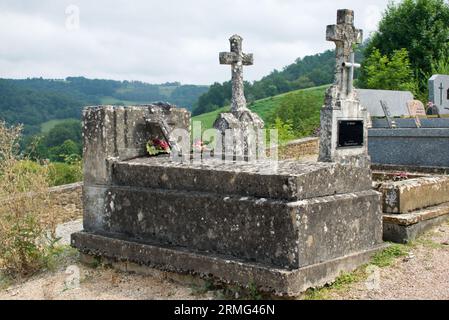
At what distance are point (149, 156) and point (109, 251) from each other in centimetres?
136

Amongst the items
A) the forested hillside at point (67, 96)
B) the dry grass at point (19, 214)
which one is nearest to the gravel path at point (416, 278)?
the dry grass at point (19, 214)

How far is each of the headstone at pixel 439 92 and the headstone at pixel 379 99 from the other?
134 cm

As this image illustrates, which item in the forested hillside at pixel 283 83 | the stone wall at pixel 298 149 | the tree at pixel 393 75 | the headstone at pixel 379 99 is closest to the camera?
the stone wall at pixel 298 149

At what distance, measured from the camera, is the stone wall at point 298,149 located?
1748 centimetres

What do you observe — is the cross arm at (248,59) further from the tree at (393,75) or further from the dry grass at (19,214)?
the tree at (393,75)

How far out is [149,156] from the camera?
276 inches

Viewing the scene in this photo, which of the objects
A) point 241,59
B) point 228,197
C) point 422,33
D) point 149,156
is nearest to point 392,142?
point 241,59

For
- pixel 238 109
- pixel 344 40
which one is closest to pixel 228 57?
pixel 238 109

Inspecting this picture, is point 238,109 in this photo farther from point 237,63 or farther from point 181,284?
point 181,284

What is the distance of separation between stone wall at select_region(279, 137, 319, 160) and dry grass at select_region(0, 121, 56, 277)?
10.9 metres

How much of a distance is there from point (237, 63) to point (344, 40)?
472cm

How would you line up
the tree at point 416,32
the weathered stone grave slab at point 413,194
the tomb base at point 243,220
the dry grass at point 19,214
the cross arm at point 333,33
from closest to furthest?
the tomb base at point 243,220
the dry grass at point 19,214
the weathered stone grave slab at point 413,194
the cross arm at point 333,33
the tree at point 416,32

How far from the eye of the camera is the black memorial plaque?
790 centimetres

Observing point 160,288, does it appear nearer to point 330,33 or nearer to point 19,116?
point 330,33
